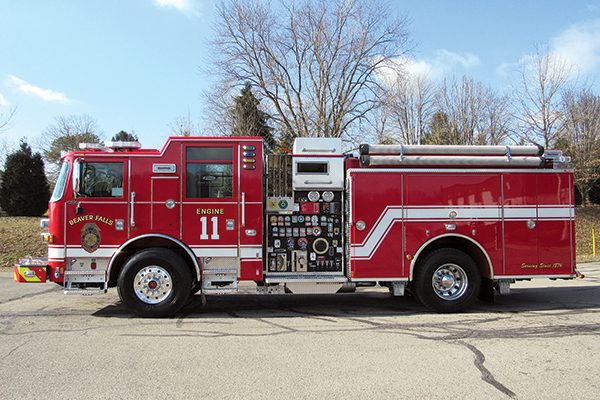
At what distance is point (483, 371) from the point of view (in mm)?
4895

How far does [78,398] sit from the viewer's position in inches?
164

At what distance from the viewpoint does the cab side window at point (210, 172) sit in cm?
768

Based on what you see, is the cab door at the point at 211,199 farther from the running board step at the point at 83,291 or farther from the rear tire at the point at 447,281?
→ the rear tire at the point at 447,281

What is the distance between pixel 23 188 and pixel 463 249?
23398mm

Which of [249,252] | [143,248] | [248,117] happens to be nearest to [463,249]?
[249,252]

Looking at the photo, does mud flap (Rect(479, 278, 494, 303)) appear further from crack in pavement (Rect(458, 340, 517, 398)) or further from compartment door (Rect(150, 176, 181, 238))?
compartment door (Rect(150, 176, 181, 238))

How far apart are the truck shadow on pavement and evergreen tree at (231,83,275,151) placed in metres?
15.3

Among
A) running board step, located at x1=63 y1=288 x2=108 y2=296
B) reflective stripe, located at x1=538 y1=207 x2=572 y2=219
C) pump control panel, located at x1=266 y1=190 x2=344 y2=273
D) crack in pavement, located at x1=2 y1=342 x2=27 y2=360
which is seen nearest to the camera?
crack in pavement, located at x1=2 y1=342 x2=27 y2=360

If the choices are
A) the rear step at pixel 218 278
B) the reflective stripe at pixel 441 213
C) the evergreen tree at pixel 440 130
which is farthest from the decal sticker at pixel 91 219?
the evergreen tree at pixel 440 130

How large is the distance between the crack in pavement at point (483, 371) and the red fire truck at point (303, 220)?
207 cm

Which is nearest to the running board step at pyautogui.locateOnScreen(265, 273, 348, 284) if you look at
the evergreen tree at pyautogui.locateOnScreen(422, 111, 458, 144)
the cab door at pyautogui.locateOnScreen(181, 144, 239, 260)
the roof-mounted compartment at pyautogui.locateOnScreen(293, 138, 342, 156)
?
the cab door at pyautogui.locateOnScreen(181, 144, 239, 260)

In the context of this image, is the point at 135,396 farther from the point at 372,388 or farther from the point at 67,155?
the point at 67,155

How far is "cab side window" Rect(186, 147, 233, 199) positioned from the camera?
7.68 meters

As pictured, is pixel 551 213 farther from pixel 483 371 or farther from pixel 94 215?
pixel 94 215
